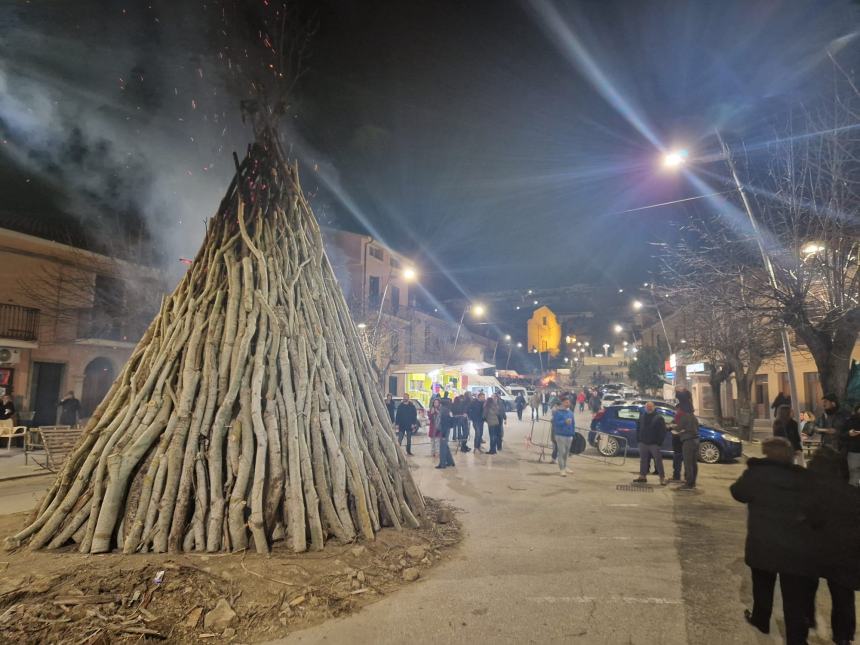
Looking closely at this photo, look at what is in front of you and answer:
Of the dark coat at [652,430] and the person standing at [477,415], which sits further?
the person standing at [477,415]

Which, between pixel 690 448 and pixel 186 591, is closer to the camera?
pixel 186 591

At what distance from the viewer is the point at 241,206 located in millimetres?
6676

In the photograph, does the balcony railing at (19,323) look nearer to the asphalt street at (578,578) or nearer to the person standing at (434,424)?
the asphalt street at (578,578)

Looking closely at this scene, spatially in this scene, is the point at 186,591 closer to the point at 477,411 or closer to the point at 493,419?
the point at 493,419

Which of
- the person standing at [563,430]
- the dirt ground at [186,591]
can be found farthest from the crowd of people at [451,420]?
the dirt ground at [186,591]

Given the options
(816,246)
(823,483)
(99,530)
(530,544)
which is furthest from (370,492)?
(816,246)

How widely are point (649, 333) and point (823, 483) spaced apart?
197 ft

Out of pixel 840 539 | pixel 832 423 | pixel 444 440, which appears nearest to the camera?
pixel 840 539

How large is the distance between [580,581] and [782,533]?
1.94 m

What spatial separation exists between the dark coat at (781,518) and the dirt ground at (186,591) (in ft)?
9.54

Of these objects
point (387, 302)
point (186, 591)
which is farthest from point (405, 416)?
point (387, 302)

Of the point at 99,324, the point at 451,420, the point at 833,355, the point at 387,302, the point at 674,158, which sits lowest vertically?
the point at 451,420

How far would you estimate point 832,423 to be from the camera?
23.9ft

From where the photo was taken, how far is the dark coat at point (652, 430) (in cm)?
986
